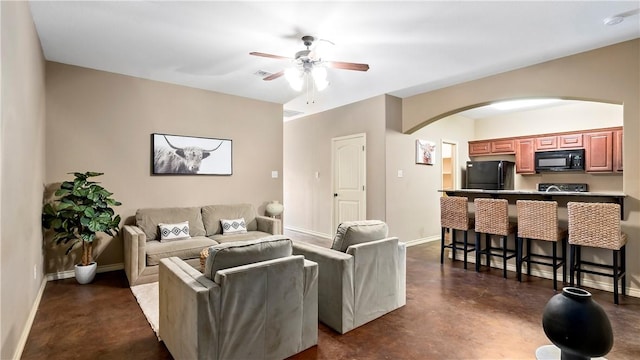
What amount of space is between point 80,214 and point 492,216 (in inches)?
191

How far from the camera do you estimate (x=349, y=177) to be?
5988mm

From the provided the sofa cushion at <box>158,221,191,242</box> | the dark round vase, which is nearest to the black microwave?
the dark round vase

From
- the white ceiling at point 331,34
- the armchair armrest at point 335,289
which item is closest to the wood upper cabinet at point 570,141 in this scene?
the white ceiling at point 331,34

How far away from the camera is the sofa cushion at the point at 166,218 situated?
416 cm

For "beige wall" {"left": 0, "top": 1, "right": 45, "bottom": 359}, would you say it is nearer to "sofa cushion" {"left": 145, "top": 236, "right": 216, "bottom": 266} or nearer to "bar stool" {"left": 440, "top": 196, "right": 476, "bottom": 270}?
"sofa cushion" {"left": 145, "top": 236, "right": 216, "bottom": 266}

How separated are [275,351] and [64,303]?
2412mm

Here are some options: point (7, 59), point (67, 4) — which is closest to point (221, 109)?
point (67, 4)

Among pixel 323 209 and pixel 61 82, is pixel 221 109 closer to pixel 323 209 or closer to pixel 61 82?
pixel 61 82

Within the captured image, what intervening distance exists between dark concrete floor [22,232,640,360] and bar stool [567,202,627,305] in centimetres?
29

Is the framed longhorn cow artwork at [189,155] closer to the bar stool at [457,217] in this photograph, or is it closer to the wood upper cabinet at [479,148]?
the bar stool at [457,217]

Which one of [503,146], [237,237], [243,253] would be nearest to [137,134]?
[237,237]

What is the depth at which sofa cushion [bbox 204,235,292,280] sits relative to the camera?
1.93 meters

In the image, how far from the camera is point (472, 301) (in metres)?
3.16

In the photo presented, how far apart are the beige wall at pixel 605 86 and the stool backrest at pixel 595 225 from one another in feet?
1.36
